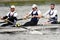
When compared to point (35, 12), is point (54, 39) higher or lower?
lower

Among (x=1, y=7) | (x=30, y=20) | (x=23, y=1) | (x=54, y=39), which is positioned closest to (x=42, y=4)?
(x=23, y=1)

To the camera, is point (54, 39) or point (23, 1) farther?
point (23, 1)

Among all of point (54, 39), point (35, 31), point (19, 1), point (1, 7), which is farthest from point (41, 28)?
point (19, 1)

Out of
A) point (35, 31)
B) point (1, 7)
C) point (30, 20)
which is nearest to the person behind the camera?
point (35, 31)

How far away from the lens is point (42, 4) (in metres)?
28.8

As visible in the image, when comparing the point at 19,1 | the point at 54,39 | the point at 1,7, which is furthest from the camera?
the point at 19,1

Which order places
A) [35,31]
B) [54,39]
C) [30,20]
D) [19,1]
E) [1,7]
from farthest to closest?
[19,1] → [1,7] → [30,20] → [35,31] → [54,39]

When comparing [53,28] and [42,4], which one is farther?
[42,4]

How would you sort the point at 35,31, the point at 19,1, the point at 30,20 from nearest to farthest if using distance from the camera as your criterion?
the point at 35,31 < the point at 30,20 < the point at 19,1

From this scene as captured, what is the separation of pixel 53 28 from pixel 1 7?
44.5 feet

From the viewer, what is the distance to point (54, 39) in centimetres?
1229

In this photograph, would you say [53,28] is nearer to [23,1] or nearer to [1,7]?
[1,7]

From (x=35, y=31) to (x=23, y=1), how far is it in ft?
53.1

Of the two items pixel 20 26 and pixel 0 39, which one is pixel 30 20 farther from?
pixel 0 39
